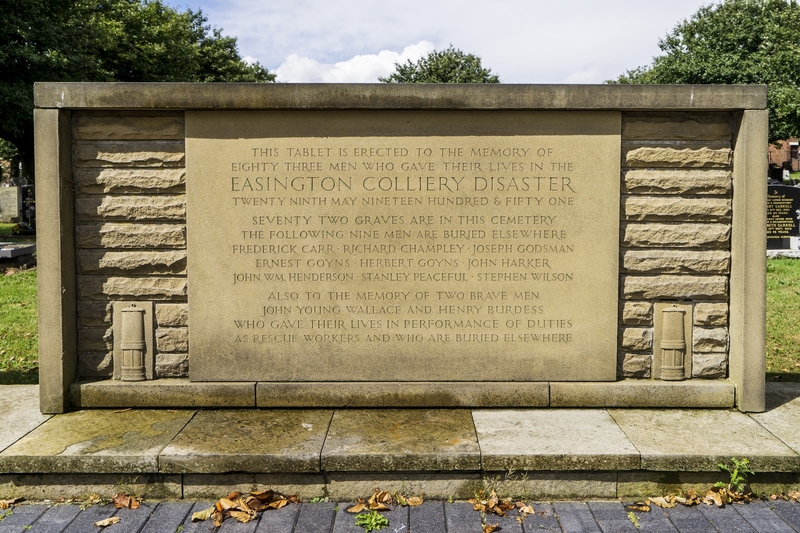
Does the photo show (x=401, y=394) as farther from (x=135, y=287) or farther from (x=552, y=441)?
(x=135, y=287)

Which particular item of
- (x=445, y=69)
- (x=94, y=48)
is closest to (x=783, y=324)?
(x=94, y=48)

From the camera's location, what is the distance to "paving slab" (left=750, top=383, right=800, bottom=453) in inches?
174

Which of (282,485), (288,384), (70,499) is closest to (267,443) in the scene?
(282,485)

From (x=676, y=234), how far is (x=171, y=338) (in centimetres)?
400

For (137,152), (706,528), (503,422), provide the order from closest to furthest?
(706,528)
(503,422)
(137,152)

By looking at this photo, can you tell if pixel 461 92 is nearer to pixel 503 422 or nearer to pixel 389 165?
pixel 389 165

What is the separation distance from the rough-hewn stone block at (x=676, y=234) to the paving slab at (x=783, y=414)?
133cm

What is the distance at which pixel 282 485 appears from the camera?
414 centimetres

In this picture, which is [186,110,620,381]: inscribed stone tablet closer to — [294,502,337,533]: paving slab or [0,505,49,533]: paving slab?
[294,502,337,533]: paving slab

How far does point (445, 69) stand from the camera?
4953 centimetres

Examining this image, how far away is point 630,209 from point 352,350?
241cm

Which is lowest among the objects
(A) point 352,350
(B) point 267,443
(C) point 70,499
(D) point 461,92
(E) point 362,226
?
(C) point 70,499

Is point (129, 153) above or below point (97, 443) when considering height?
above

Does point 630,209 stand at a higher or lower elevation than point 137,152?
lower
